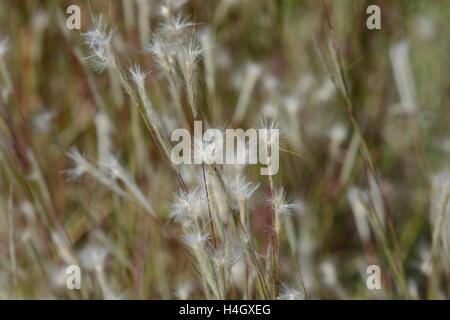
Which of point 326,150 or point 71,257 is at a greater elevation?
point 326,150

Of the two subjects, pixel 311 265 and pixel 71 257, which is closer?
pixel 71 257

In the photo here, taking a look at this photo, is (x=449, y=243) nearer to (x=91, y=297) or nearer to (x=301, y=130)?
(x=301, y=130)

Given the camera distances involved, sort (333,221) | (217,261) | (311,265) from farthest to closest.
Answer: (333,221) → (311,265) → (217,261)

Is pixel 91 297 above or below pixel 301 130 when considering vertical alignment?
below

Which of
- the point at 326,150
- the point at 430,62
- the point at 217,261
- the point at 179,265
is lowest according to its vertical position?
the point at 217,261

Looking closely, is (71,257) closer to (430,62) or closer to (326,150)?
(326,150)

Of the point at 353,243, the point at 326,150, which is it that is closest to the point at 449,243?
the point at 353,243

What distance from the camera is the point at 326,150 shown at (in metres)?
1.24

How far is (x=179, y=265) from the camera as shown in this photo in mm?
Answer: 1059

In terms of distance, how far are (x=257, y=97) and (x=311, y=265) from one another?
317 millimetres
